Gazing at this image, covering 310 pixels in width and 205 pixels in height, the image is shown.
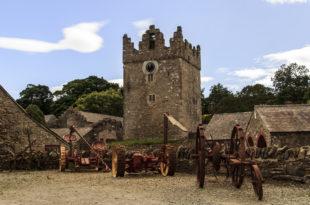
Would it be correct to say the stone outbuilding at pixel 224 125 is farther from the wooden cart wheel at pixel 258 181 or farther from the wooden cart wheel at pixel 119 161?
the wooden cart wheel at pixel 258 181

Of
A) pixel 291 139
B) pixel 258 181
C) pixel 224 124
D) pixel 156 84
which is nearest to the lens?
pixel 258 181

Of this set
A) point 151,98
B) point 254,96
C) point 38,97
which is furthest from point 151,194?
point 38,97

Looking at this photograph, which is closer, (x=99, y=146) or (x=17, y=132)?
(x=99, y=146)

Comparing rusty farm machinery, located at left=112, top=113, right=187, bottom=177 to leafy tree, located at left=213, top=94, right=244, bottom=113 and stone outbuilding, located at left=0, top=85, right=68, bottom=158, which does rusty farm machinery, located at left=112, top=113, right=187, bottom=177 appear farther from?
leafy tree, located at left=213, top=94, right=244, bottom=113

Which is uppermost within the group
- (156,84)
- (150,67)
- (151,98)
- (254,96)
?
(254,96)

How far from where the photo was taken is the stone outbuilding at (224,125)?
3012 cm

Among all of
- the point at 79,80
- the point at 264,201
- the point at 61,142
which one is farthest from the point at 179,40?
the point at 79,80

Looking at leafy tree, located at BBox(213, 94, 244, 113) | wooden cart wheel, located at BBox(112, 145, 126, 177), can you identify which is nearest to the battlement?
wooden cart wheel, located at BBox(112, 145, 126, 177)

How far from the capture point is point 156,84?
33281 mm

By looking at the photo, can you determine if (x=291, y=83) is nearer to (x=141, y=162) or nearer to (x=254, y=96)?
(x=254, y=96)

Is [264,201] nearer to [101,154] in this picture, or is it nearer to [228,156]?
[228,156]

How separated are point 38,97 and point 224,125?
5492 centimetres

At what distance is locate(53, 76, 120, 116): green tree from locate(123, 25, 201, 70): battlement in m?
36.2

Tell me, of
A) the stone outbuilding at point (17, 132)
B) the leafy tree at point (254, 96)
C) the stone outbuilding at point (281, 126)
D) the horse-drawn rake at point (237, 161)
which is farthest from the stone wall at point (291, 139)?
the leafy tree at point (254, 96)
